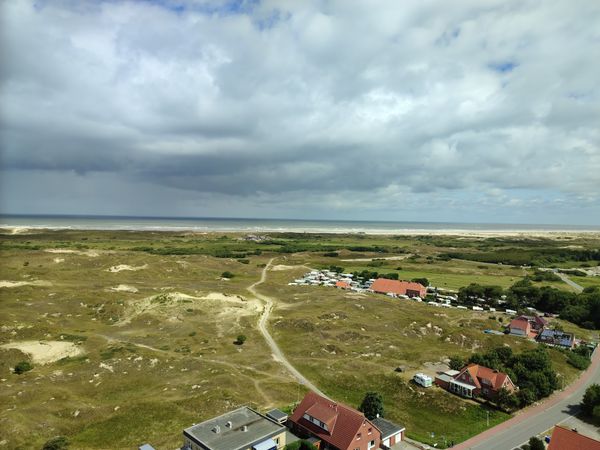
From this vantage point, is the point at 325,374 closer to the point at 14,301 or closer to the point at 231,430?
the point at 231,430

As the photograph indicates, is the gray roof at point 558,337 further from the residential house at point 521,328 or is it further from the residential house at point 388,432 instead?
the residential house at point 388,432

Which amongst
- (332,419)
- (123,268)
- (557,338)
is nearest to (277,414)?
(332,419)

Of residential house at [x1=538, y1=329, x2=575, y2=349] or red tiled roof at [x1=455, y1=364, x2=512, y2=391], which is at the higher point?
red tiled roof at [x1=455, y1=364, x2=512, y2=391]

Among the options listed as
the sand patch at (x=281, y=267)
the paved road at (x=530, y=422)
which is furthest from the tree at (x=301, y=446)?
the sand patch at (x=281, y=267)

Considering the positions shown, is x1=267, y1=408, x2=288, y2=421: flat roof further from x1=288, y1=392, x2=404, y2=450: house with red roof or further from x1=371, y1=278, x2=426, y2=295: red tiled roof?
x1=371, y1=278, x2=426, y2=295: red tiled roof

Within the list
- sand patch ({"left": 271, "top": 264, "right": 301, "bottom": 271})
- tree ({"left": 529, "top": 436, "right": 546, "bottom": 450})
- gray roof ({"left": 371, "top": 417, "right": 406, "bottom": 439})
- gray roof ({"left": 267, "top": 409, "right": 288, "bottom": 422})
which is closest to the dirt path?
gray roof ({"left": 267, "top": 409, "right": 288, "bottom": 422})

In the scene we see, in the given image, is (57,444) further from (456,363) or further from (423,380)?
(456,363)
